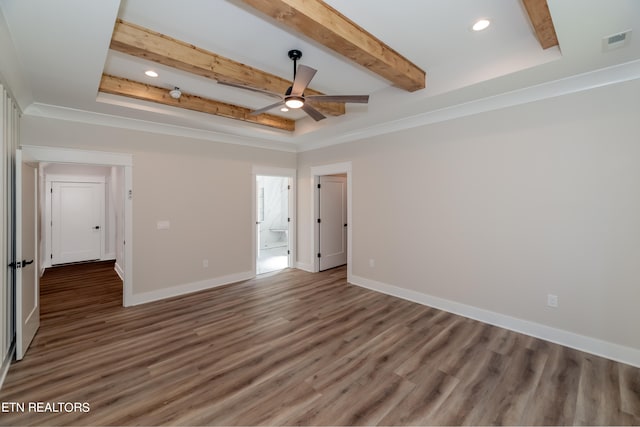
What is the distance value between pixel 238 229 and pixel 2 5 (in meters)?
3.90

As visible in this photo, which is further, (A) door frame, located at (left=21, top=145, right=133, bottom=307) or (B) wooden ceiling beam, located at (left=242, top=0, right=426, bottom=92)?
(A) door frame, located at (left=21, top=145, right=133, bottom=307)

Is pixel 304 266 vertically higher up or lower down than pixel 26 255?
lower down

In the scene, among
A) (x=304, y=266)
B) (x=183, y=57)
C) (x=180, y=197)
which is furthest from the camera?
(x=304, y=266)

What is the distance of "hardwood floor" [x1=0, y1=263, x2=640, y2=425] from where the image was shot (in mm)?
2008

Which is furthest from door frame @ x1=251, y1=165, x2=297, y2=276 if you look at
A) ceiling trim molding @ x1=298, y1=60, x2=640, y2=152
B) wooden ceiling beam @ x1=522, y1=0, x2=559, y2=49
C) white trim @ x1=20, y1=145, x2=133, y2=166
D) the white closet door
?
wooden ceiling beam @ x1=522, y1=0, x2=559, y2=49

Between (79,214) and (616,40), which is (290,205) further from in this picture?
(79,214)

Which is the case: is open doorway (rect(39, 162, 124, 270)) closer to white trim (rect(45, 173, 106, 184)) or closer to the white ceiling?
white trim (rect(45, 173, 106, 184))

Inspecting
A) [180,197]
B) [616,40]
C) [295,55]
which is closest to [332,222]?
[180,197]

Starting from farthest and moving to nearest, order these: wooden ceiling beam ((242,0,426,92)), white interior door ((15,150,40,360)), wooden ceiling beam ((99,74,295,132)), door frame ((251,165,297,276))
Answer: door frame ((251,165,297,276)) → wooden ceiling beam ((99,74,295,132)) → white interior door ((15,150,40,360)) → wooden ceiling beam ((242,0,426,92))

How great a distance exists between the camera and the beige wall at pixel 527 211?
8.80ft

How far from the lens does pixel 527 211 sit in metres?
3.19

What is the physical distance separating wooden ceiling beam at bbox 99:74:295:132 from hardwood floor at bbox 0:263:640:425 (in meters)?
2.85

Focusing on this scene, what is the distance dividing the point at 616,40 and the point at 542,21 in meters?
0.66

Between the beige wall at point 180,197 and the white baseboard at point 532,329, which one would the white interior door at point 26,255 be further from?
the white baseboard at point 532,329
